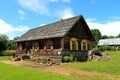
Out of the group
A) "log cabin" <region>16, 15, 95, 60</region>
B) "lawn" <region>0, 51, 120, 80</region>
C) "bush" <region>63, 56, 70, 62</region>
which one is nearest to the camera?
A: "lawn" <region>0, 51, 120, 80</region>

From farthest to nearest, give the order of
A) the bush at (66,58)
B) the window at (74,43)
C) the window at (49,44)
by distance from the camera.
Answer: the window at (49,44) → the window at (74,43) → the bush at (66,58)

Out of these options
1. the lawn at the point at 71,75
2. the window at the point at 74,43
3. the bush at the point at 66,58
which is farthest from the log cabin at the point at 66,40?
the lawn at the point at 71,75

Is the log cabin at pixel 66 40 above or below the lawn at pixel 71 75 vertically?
above

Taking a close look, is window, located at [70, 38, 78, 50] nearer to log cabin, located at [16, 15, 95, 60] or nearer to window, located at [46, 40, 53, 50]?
log cabin, located at [16, 15, 95, 60]

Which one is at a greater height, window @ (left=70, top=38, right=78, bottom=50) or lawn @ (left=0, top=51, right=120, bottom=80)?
window @ (left=70, top=38, right=78, bottom=50)

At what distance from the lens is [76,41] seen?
32219 millimetres

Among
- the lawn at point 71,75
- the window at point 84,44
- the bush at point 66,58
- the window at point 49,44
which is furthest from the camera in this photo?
the window at point 84,44

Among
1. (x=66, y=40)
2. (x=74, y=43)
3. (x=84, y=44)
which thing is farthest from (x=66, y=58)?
(x=84, y=44)

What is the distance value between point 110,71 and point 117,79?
11.3 ft

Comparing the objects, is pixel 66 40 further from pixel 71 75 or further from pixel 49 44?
pixel 71 75

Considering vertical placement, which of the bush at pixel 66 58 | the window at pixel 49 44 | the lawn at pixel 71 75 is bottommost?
the lawn at pixel 71 75

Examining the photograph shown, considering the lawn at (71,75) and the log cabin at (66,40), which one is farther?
the log cabin at (66,40)

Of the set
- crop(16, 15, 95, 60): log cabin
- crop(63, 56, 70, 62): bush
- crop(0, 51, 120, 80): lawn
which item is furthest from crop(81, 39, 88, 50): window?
crop(0, 51, 120, 80): lawn

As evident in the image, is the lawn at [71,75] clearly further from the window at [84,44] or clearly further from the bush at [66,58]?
the window at [84,44]
